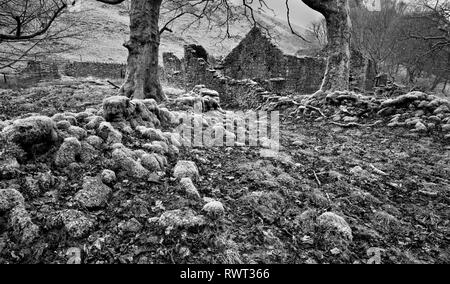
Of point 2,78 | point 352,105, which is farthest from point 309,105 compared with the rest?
point 2,78

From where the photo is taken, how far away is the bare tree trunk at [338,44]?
350 inches

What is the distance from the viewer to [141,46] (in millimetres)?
6613

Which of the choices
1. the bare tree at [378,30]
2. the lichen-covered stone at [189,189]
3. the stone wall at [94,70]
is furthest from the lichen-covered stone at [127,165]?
the bare tree at [378,30]

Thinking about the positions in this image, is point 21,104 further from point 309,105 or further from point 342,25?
point 342,25

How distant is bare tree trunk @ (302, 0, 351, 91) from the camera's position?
8891mm

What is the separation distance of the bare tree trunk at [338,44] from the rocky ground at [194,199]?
15.8 feet

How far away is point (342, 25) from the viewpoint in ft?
29.3

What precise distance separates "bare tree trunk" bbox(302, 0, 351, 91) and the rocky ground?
4811 millimetres

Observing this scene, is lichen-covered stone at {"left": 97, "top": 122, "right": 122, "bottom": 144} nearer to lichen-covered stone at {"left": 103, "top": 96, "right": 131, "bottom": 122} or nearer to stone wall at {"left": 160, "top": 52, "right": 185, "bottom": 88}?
lichen-covered stone at {"left": 103, "top": 96, "right": 131, "bottom": 122}

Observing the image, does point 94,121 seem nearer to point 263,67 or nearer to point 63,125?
point 63,125

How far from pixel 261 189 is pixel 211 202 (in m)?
0.83

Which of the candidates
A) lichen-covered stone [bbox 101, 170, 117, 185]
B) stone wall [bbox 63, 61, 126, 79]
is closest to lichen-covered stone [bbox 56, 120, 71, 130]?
lichen-covered stone [bbox 101, 170, 117, 185]

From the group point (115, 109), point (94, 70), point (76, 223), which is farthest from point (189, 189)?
point (94, 70)

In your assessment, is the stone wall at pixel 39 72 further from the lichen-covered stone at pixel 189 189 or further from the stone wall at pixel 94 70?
the lichen-covered stone at pixel 189 189
